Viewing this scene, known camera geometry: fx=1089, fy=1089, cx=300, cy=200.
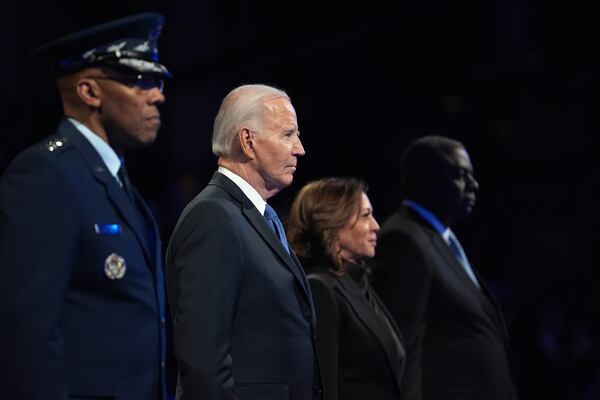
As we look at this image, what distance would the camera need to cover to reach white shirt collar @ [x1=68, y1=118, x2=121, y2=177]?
265 cm

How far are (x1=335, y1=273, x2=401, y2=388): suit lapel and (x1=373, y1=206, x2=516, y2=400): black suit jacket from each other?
1.04 feet

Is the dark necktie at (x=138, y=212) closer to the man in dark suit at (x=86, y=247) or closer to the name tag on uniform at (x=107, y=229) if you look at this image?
the man in dark suit at (x=86, y=247)

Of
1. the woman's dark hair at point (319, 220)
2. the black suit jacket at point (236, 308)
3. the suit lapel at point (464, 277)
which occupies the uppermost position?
the black suit jacket at point (236, 308)

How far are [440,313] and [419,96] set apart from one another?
570cm

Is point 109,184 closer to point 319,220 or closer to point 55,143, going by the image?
point 55,143

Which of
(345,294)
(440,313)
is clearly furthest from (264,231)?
(440,313)

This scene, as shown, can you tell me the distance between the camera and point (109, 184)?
2582 mm

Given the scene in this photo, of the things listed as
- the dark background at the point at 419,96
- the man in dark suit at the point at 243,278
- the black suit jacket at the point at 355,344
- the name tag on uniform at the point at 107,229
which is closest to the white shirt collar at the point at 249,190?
the man in dark suit at the point at 243,278

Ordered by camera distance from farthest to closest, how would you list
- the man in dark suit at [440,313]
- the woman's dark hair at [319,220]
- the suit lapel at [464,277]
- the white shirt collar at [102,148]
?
the suit lapel at [464,277], the man in dark suit at [440,313], the woman's dark hair at [319,220], the white shirt collar at [102,148]

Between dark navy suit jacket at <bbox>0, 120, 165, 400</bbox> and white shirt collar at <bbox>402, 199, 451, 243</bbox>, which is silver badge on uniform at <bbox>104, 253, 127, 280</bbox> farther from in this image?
white shirt collar at <bbox>402, 199, 451, 243</bbox>

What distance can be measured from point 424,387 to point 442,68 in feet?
→ 18.9

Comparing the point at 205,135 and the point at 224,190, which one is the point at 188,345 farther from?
the point at 205,135

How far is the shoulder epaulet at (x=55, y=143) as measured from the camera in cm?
252

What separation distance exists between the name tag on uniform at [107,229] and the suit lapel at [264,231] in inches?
13.1
